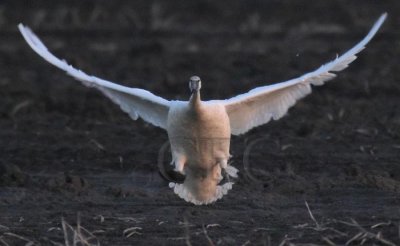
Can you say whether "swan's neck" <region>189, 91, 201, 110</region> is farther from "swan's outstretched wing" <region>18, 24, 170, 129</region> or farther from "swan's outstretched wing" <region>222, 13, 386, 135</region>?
"swan's outstretched wing" <region>18, 24, 170, 129</region>

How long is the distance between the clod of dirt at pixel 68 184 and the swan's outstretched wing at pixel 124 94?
0.81 metres

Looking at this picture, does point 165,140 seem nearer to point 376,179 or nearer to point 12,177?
point 12,177

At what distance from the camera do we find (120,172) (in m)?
12.9

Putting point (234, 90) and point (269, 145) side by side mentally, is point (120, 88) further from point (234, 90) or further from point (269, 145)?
point (234, 90)

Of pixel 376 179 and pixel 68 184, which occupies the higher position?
pixel 68 184

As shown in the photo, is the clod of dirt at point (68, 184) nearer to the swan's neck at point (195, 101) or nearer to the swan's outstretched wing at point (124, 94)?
the swan's outstretched wing at point (124, 94)

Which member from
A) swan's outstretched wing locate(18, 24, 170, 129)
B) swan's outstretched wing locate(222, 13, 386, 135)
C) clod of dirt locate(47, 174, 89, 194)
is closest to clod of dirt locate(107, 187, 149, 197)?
clod of dirt locate(47, 174, 89, 194)

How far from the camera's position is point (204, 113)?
10.9m

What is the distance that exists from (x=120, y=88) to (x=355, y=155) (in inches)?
116

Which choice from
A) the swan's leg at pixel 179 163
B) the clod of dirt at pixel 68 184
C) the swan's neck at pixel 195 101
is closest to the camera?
the swan's neck at pixel 195 101

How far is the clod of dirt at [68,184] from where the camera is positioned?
11.9 m

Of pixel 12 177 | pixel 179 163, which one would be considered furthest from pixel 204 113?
pixel 12 177

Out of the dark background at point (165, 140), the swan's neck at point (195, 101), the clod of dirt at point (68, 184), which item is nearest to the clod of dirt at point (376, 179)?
the dark background at point (165, 140)

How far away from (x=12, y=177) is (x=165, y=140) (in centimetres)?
252
